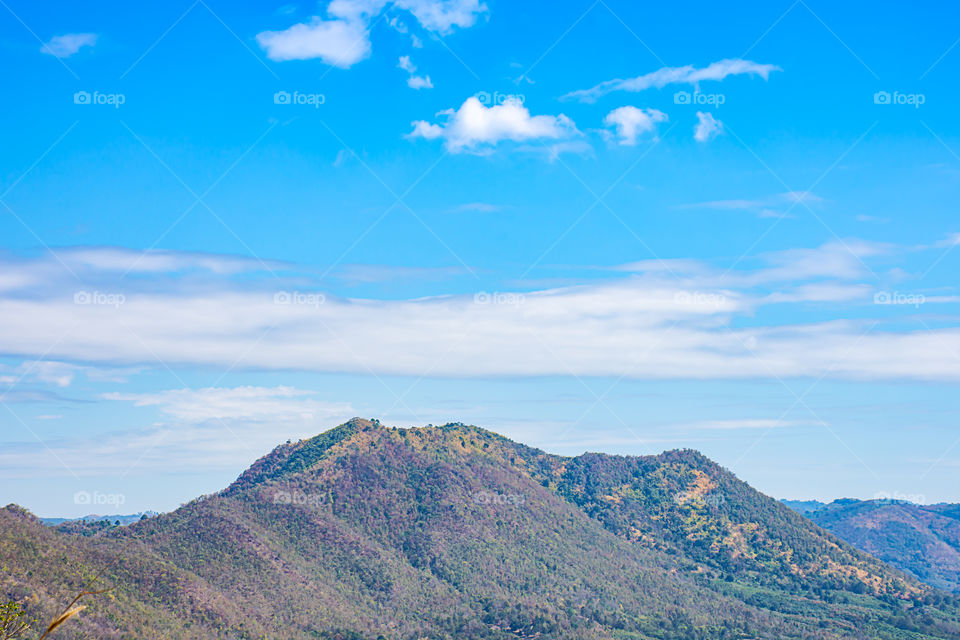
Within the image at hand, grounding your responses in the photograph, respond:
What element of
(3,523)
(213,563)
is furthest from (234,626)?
(3,523)

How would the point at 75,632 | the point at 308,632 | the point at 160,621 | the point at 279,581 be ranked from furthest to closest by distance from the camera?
the point at 279,581 < the point at 308,632 < the point at 160,621 < the point at 75,632

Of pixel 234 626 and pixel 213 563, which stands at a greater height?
pixel 213 563

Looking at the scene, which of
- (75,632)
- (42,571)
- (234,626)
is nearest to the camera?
(75,632)

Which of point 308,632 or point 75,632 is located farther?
point 308,632

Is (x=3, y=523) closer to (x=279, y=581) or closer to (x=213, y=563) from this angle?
(x=213, y=563)

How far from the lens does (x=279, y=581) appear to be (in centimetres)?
19175

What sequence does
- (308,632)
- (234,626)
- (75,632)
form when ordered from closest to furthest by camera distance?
(75,632) → (234,626) → (308,632)

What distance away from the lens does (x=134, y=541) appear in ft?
630

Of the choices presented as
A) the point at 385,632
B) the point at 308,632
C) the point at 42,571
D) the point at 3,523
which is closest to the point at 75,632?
the point at 42,571

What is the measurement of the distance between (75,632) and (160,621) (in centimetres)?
2119

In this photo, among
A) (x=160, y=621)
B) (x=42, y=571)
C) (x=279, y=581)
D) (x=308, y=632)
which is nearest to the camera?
(x=42, y=571)

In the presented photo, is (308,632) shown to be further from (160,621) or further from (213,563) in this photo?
(160,621)

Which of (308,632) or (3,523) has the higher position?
(3,523)

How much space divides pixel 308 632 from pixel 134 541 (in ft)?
154
